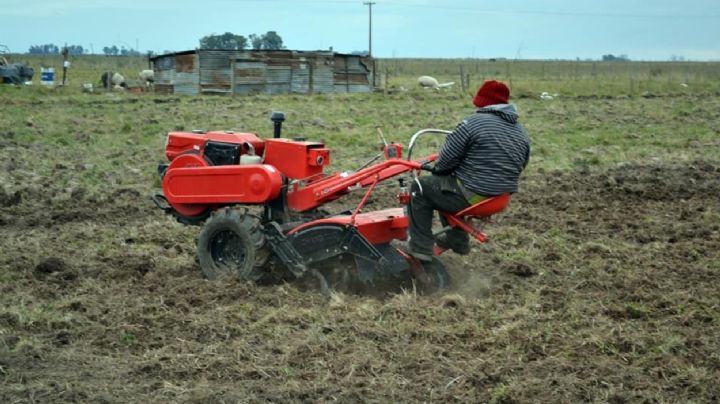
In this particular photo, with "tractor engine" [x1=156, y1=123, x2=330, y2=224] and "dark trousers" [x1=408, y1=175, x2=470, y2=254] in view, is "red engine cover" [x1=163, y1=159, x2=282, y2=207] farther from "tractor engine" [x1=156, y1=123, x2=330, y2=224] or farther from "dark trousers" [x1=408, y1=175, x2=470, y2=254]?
"dark trousers" [x1=408, y1=175, x2=470, y2=254]

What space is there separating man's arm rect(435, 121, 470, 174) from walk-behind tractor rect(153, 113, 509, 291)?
192 mm

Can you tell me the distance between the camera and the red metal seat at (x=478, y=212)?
6.91m

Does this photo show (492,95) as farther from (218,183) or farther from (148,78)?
(148,78)

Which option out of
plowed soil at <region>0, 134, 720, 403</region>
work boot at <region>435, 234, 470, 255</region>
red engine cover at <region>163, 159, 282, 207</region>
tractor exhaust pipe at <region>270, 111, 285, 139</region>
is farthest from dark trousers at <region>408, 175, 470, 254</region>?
tractor exhaust pipe at <region>270, 111, 285, 139</region>

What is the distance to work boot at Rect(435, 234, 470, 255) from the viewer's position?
7.45m

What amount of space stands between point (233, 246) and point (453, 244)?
70.1 inches

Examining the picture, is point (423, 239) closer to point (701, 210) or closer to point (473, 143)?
point (473, 143)

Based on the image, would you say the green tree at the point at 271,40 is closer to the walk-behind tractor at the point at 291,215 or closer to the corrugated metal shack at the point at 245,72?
the corrugated metal shack at the point at 245,72

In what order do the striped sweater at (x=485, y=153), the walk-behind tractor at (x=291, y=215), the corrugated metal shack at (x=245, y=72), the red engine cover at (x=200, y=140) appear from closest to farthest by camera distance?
the striped sweater at (x=485, y=153), the walk-behind tractor at (x=291, y=215), the red engine cover at (x=200, y=140), the corrugated metal shack at (x=245, y=72)

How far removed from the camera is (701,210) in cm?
1087

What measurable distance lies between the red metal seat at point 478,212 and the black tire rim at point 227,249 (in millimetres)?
1705

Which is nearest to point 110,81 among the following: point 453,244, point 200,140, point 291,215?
point 200,140

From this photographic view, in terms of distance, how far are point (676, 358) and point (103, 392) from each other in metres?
3.36

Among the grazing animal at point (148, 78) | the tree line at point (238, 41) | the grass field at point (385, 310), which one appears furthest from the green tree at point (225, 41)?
the grass field at point (385, 310)
